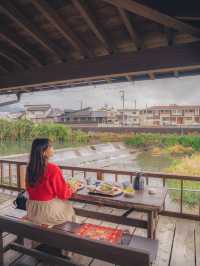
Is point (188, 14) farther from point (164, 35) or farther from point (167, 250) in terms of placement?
point (167, 250)

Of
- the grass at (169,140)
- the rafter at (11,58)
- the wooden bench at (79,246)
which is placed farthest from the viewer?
the grass at (169,140)

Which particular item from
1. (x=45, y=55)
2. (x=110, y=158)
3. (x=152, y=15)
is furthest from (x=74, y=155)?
(x=152, y=15)

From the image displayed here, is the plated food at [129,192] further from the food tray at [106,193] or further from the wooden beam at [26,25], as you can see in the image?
the wooden beam at [26,25]

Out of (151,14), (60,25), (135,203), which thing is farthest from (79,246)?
(60,25)

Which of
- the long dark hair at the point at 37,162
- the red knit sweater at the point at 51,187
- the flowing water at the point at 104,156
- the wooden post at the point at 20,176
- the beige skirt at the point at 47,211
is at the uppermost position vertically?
the long dark hair at the point at 37,162

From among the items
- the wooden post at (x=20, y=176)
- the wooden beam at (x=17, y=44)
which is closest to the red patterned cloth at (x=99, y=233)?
the wooden beam at (x=17, y=44)

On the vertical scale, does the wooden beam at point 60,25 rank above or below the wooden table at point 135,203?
above

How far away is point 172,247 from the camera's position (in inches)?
93.3

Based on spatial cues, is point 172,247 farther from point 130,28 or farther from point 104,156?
point 104,156

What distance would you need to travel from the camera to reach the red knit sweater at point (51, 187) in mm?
1796

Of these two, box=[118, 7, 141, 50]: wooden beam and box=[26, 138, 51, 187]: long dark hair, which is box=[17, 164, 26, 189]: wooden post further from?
box=[118, 7, 141, 50]: wooden beam

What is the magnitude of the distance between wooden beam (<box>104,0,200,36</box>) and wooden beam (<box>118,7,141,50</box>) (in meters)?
0.31

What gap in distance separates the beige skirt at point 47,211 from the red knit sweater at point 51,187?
6 centimetres

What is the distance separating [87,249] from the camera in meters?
1.19
